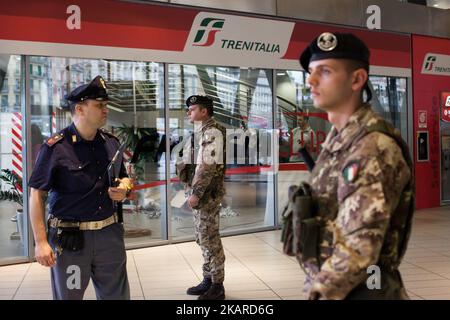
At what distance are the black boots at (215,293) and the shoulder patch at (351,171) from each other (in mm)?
2896

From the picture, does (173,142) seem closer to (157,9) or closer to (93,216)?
(157,9)

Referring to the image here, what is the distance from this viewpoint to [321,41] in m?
1.71

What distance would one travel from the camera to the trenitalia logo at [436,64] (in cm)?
929

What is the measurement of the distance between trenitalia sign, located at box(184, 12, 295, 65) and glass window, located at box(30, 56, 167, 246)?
0.67 meters

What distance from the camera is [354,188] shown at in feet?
4.97

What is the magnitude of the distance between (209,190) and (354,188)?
2768mm

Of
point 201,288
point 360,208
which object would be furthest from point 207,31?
point 360,208

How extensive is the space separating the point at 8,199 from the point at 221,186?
3.20 metres

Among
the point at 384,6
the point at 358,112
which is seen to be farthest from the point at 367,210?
the point at 384,6

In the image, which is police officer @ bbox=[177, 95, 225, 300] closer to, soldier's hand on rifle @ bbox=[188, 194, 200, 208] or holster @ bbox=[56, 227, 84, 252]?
soldier's hand on rifle @ bbox=[188, 194, 200, 208]

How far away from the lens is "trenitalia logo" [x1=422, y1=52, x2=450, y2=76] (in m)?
9.29

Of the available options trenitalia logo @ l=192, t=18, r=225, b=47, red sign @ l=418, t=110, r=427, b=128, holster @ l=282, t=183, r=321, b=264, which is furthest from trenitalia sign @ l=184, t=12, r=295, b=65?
holster @ l=282, t=183, r=321, b=264

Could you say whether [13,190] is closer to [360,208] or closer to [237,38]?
[237,38]

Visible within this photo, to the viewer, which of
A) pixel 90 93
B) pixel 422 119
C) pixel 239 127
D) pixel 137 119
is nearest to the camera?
pixel 90 93
